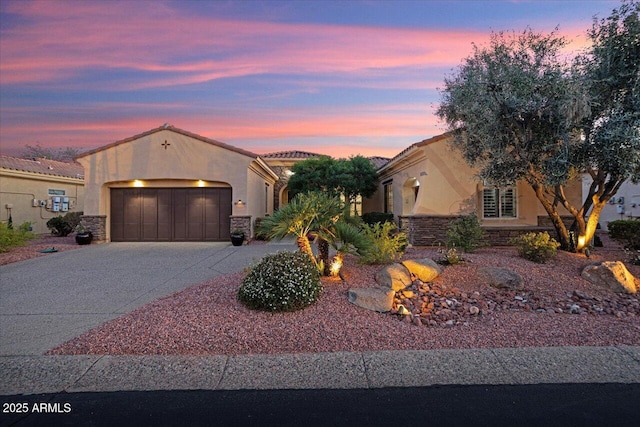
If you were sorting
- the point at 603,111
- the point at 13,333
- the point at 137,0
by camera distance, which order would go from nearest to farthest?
the point at 13,333, the point at 603,111, the point at 137,0

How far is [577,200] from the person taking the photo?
12859 mm

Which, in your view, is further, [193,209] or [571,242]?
[193,209]

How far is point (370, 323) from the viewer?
5234 mm

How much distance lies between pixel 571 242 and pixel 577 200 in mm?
3715


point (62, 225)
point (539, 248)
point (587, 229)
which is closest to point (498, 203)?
point (587, 229)

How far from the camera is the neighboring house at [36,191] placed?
18.4 meters

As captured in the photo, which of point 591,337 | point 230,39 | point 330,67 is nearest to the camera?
point 591,337

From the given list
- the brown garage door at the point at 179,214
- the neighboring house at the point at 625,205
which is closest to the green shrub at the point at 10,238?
the brown garage door at the point at 179,214

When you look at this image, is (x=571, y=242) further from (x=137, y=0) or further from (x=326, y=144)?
(x=326, y=144)

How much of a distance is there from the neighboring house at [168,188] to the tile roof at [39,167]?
6413mm

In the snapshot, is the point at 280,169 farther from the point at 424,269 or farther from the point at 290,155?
the point at 424,269

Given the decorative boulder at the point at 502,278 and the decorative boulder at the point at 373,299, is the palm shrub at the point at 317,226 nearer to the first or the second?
the decorative boulder at the point at 373,299

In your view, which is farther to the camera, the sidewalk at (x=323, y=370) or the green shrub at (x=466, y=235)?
the green shrub at (x=466, y=235)

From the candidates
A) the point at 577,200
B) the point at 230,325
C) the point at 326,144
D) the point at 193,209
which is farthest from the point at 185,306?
the point at 326,144
